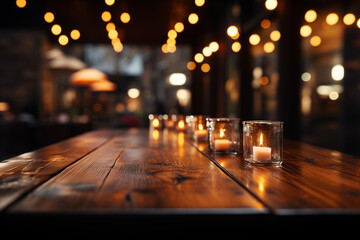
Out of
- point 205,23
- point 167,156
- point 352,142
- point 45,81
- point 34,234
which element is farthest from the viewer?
point 45,81

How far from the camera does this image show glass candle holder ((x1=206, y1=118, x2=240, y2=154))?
143 cm

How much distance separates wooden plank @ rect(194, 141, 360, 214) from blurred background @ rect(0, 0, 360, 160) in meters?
2.24

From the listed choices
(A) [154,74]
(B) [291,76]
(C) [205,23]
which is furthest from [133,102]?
(B) [291,76]

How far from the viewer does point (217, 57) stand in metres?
6.00

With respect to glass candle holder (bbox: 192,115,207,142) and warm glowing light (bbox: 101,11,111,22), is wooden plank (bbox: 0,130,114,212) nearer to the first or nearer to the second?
glass candle holder (bbox: 192,115,207,142)

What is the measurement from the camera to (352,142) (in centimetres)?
426

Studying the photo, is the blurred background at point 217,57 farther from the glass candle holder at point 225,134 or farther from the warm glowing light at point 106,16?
the glass candle holder at point 225,134

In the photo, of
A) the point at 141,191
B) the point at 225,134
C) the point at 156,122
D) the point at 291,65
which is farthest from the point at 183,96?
the point at 141,191

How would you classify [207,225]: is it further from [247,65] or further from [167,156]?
[247,65]

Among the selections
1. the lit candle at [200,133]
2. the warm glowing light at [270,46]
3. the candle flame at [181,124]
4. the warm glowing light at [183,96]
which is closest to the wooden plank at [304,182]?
the lit candle at [200,133]

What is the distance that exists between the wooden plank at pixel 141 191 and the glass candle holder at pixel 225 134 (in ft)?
1.13

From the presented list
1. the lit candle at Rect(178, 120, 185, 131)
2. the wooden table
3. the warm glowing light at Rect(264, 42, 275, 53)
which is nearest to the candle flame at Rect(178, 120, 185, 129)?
the lit candle at Rect(178, 120, 185, 131)

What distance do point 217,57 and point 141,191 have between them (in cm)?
552

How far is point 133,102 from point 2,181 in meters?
20.3
